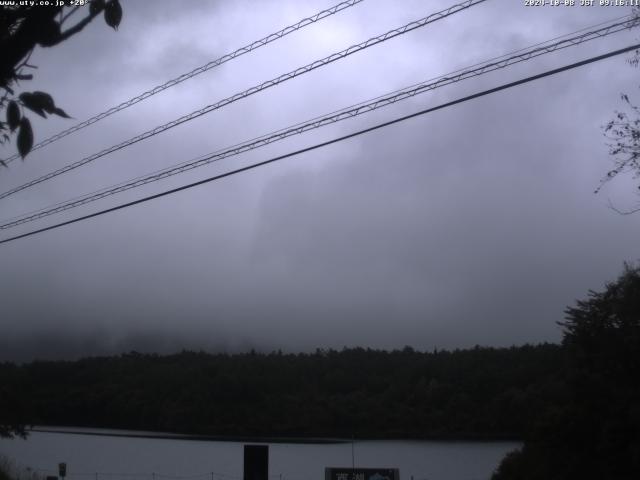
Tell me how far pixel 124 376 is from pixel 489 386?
120 ft

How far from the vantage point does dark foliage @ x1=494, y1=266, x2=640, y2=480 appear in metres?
22.5

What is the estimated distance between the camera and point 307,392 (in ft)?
242

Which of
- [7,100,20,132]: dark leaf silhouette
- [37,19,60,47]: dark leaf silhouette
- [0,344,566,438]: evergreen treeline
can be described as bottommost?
[7,100,20,132]: dark leaf silhouette

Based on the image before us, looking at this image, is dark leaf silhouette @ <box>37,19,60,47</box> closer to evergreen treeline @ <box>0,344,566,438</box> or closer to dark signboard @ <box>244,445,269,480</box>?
dark signboard @ <box>244,445,269,480</box>

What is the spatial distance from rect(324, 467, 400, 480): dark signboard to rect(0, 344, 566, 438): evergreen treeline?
24191mm

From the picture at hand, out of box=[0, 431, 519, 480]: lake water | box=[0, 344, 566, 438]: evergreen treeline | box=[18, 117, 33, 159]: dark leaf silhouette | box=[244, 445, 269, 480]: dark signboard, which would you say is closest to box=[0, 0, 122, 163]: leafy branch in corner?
box=[18, 117, 33, 159]: dark leaf silhouette

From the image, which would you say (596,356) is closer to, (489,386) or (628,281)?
(628,281)

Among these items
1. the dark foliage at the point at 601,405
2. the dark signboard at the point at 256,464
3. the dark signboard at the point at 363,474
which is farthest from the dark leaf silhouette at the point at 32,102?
the dark foliage at the point at 601,405

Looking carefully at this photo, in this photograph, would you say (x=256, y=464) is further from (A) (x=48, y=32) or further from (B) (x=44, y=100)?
(A) (x=48, y=32)

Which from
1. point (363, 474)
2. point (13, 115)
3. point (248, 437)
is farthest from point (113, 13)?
point (248, 437)

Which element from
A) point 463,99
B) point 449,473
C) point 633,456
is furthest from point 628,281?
point 449,473

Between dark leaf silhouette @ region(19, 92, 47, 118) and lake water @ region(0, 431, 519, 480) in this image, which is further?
lake water @ region(0, 431, 519, 480)

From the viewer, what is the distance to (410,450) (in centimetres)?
5284

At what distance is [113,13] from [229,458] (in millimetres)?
52091
